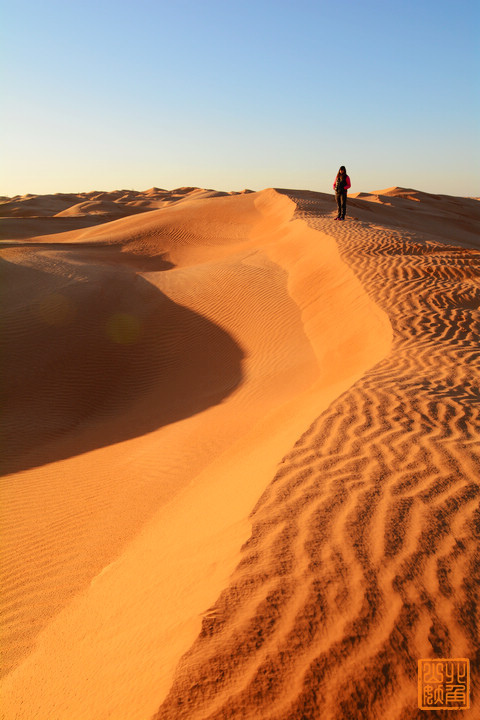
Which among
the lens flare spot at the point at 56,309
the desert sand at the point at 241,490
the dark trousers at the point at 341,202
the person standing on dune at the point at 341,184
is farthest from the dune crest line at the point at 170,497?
the dark trousers at the point at 341,202

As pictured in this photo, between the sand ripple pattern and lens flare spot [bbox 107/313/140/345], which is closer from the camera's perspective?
the sand ripple pattern

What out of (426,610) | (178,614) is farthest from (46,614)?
(426,610)

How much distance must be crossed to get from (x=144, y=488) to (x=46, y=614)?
1.94 metres

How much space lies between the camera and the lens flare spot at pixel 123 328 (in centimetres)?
1082

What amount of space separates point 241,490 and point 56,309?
861cm

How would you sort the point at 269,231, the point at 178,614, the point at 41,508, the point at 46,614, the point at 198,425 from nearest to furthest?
the point at 178,614
the point at 46,614
the point at 41,508
the point at 198,425
the point at 269,231

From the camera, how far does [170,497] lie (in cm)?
512

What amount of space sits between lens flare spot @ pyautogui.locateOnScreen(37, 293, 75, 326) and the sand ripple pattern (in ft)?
25.4

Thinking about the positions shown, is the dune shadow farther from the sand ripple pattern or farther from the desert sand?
the sand ripple pattern

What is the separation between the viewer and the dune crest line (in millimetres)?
2596

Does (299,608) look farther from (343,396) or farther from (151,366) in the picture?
(151,366)

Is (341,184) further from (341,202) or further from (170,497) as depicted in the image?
(170,497)

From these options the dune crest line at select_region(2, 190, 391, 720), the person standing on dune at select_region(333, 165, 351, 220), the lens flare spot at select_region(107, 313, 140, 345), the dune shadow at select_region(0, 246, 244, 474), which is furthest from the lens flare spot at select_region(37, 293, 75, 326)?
the person standing on dune at select_region(333, 165, 351, 220)

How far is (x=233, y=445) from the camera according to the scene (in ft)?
→ 19.9
